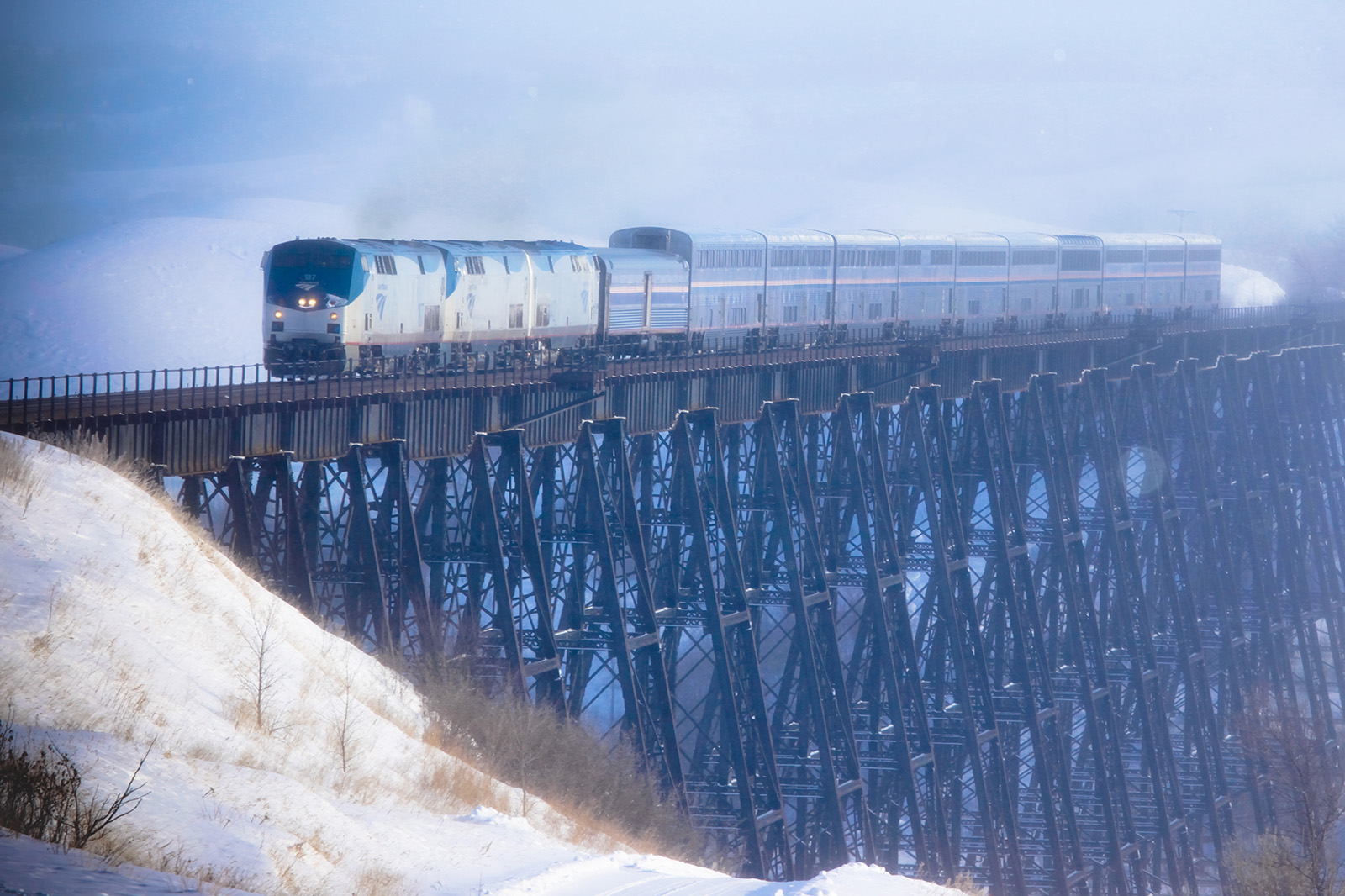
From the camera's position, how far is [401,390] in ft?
71.3

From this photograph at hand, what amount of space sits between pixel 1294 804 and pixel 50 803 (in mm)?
38796

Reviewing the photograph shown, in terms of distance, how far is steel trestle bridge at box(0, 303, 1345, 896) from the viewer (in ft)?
68.6

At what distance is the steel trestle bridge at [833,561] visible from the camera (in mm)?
20906

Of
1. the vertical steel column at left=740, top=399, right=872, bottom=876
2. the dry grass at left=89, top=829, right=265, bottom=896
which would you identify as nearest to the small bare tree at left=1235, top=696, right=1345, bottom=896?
the vertical steel column at left=740, top=399, right=872, bottom=876

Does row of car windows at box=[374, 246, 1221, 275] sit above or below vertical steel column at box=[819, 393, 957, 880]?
above

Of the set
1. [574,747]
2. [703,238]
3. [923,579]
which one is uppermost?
[703,238]

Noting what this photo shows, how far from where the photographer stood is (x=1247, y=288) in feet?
408

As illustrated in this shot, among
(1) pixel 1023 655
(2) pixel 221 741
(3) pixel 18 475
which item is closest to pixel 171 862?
(2) pixel 221 741

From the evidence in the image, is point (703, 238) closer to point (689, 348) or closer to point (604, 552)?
point (689, 348)

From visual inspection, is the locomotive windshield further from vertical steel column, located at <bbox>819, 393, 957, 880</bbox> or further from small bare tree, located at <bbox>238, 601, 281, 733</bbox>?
small bare tree, located at <bbox>238, 601, 281, 733</bbox>

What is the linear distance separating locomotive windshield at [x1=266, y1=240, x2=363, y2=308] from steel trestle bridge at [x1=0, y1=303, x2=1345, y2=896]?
13.3 feet

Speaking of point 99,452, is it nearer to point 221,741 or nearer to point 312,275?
point 221,741

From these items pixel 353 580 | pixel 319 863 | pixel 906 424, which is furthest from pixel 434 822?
pixel 906 424

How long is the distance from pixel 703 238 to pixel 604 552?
53.7ft
